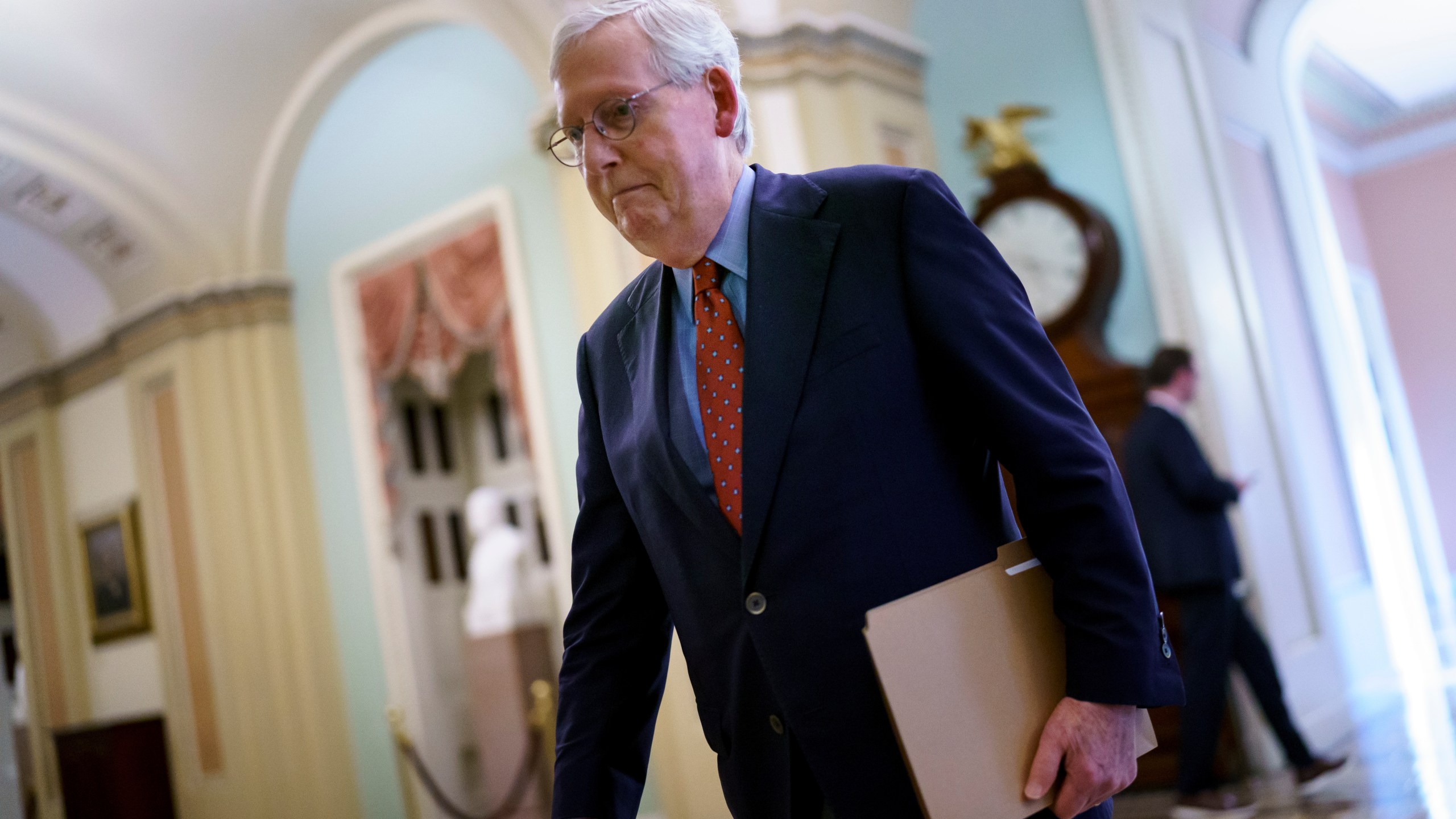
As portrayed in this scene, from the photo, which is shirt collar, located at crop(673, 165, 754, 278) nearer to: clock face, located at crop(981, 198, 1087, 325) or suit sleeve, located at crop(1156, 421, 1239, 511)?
suit sleeve, located at crop(1156, 421, 1239, 511)

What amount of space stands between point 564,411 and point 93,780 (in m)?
4.57

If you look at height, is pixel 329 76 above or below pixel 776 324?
above

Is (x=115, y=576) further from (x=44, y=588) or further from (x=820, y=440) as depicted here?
(x=820, y=440)

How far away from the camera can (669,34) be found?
122 centimetres

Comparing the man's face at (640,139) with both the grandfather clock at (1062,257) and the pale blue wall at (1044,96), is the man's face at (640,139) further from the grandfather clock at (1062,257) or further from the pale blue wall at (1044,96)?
the pale blue wall at (1044,96)

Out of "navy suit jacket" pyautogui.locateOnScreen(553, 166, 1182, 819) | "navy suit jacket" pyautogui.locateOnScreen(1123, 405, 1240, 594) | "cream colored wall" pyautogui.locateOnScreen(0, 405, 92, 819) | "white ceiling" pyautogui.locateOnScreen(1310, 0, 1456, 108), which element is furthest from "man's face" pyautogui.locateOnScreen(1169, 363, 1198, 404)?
"cream colored wall" pyautogui.locateOnScreen(0, 405, 92, 819)

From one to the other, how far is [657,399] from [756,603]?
0.86 ft

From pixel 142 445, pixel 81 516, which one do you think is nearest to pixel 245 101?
pixel 142 445

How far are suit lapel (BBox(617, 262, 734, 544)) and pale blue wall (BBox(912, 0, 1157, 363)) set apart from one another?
406 cm

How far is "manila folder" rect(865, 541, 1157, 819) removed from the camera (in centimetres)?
100

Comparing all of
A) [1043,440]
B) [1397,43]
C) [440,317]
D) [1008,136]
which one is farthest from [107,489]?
[1397,43]

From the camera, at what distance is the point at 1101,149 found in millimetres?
5215

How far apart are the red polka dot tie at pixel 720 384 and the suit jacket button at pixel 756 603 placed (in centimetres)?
7

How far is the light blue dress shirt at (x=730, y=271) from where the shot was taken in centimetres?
126
